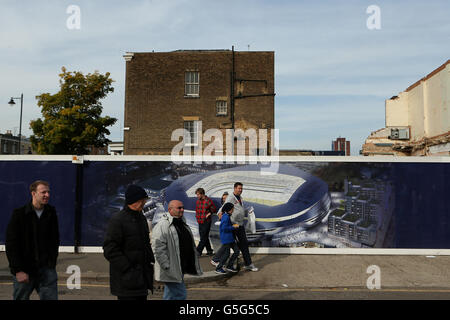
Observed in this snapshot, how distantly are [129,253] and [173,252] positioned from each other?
83 centimetres

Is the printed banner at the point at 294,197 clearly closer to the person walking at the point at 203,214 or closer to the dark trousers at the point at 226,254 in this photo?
the person walking at the point at 203,214

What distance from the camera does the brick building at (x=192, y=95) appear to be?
32844 mm

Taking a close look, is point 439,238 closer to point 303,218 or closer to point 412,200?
point 412,200

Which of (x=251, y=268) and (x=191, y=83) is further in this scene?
(x=191, y=83)

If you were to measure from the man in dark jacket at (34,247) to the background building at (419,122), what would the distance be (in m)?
20.5

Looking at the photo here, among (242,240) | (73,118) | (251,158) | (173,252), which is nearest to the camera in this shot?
(173,252)

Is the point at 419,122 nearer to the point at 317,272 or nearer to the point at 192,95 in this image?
the point at 192,95

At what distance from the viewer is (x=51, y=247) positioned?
512cm

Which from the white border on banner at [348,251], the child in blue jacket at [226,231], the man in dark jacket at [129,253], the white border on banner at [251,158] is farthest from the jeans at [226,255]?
the man in dark jacket at [129,253]

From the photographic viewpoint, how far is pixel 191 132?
3281 cm

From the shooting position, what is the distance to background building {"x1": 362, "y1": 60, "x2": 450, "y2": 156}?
2172 cm

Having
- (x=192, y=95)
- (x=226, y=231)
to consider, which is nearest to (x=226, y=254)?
(x=226, y=231)

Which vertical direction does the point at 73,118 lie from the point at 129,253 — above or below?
above
